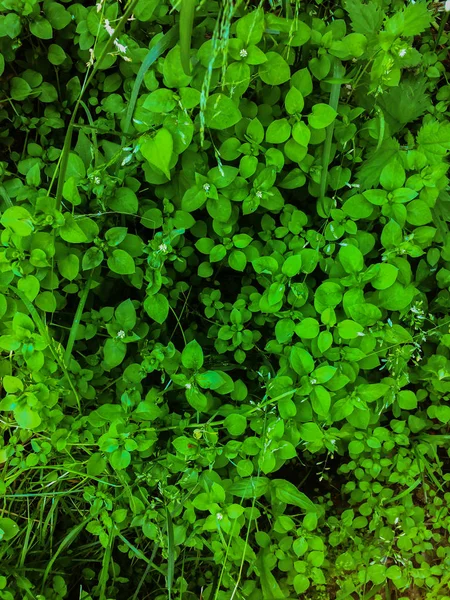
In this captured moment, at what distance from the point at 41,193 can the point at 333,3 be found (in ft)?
3.75

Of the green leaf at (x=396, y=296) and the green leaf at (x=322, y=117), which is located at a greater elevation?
the green leaf at (x=322, y=117)

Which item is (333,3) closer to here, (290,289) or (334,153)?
(334,153)

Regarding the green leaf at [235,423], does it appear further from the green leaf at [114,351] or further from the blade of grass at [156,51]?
the blade of grass at [156,51]

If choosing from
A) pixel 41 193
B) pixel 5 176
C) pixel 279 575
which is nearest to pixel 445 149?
pixel 41 193

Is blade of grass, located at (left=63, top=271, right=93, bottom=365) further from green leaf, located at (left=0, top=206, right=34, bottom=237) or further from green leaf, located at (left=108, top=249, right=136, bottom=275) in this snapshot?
green leaf, located at (left=0, top=206, right=34, bottom=237)

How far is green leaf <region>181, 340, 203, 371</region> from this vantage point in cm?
120

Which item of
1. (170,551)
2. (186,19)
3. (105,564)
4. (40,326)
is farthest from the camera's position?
(105,564)

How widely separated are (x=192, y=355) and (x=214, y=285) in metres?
0.40

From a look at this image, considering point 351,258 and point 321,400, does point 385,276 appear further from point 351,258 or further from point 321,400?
point 321,400

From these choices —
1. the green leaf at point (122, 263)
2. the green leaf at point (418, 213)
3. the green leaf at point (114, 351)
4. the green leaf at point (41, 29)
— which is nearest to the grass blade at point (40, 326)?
the green leaf at point (114, 351)

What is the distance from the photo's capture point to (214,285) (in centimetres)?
156

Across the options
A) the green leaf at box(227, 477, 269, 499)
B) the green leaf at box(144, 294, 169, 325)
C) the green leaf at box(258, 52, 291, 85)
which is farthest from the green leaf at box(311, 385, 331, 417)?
the green leaf at box(258, 52, 291, 85)

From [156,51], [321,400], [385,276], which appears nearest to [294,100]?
[156,51]

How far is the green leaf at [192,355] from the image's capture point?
120 cm
